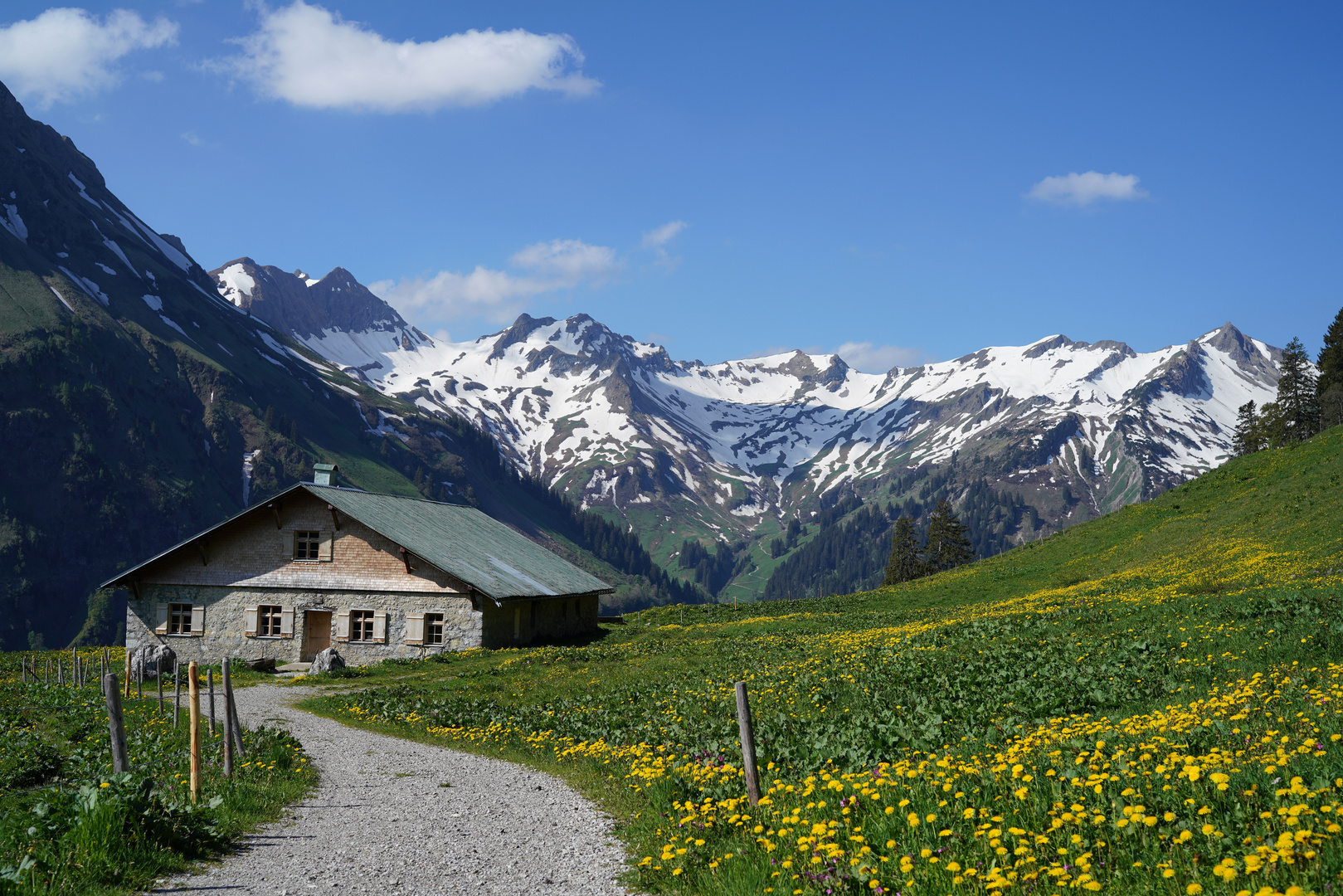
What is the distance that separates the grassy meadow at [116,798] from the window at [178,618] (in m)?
25.4

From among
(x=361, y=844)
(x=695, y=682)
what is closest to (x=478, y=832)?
(x=361, y=844)

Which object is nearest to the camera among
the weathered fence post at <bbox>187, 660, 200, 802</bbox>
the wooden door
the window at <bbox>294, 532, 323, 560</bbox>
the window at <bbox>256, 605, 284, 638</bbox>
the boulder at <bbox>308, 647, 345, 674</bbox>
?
the weathered fence post at <bbox>187, 660, 200, 802</bbox>

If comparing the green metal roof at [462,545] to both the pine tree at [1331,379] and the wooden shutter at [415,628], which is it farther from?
the pine tree at [1331,379]

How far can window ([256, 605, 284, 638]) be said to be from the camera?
150 ft

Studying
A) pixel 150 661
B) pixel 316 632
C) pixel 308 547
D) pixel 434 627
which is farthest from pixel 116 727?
pixel 308 547

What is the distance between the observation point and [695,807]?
443 inches

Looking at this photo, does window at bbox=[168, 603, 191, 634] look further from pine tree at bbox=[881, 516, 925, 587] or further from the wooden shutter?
pine tree at bbox=[881, 516, 925, 587]

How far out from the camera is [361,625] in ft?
149

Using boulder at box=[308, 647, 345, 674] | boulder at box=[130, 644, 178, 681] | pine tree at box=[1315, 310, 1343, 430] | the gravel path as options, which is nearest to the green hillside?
the gravel path

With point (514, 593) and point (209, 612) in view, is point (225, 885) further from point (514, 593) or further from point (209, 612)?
point (209, 612)

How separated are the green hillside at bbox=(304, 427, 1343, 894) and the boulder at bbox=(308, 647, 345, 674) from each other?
8.21 feet

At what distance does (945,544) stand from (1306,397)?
48.5m

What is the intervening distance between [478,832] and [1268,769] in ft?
32.4

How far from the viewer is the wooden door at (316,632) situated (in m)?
45.3
